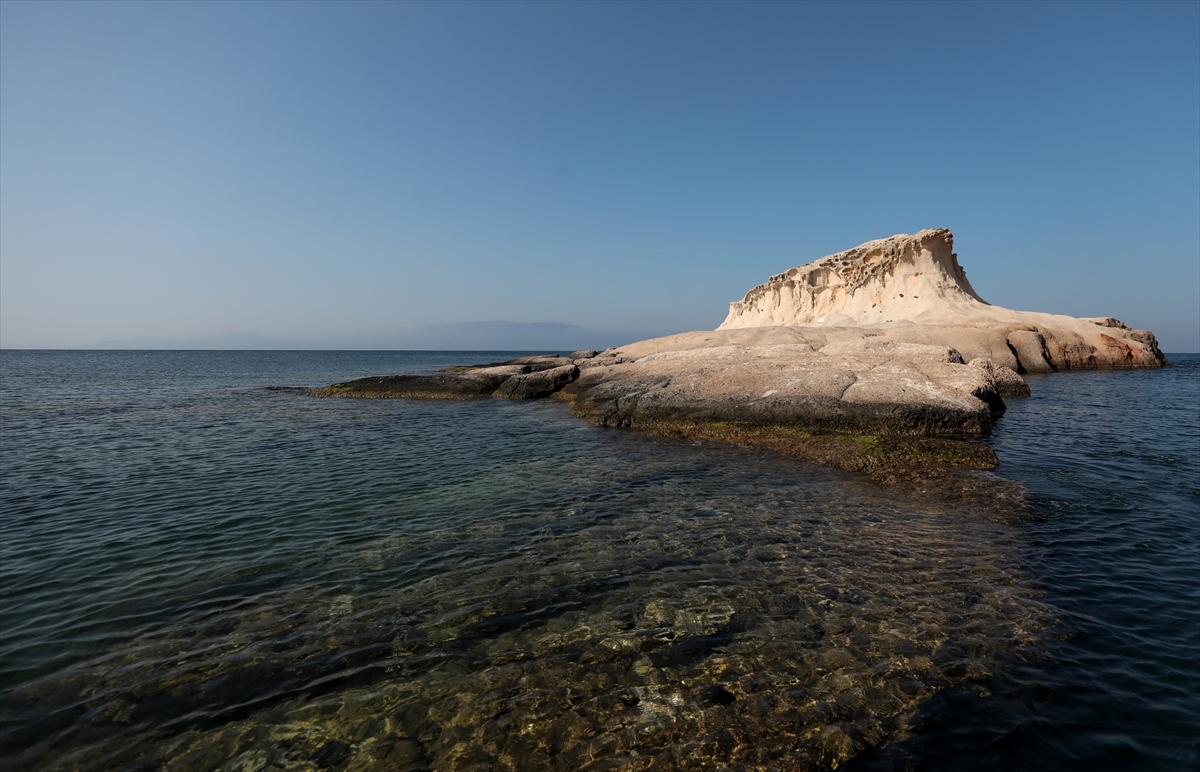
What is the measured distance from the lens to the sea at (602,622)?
4.54m

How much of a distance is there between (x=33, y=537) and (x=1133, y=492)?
2169 cm

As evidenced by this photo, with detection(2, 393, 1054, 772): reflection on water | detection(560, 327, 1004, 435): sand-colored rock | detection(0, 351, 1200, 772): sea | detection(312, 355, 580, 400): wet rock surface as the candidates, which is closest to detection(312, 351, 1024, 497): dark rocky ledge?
detection(560, 327, 1004, 435): sand-colored rock

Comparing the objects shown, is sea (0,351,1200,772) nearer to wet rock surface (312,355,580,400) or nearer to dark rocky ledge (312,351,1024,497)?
dark rocky ledge (312,351,1024,497)

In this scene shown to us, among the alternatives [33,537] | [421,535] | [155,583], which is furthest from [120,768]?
[33,537]

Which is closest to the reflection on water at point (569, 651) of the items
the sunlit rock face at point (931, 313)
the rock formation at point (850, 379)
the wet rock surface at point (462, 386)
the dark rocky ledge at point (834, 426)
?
the dark rocky ledge at point (834, 426)

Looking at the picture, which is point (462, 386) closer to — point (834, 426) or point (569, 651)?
point (834, 426)

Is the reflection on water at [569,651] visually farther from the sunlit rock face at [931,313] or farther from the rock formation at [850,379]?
the sunlit rock face at [931,313]

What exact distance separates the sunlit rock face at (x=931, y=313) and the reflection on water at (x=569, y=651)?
106ft

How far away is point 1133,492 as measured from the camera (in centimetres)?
1108

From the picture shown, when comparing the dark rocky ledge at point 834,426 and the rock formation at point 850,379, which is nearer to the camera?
the dark rocky ledge at point 834,426

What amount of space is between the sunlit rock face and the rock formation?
7.3 inches

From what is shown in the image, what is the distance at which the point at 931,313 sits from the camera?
50.6 meters

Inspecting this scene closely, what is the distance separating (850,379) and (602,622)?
1524cm

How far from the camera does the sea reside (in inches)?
179
